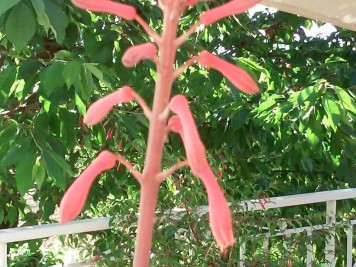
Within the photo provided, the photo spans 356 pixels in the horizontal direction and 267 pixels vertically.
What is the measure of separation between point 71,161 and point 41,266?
34cm

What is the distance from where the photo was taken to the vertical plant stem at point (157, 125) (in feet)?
1.06

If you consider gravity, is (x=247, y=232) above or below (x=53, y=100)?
below

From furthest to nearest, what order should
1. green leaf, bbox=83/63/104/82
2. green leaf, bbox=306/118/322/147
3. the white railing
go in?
green leaf, bbox=306/118/322/147, the white railing, green leaf, bbox=83/63/104/82

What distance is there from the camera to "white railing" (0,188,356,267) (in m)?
1.57

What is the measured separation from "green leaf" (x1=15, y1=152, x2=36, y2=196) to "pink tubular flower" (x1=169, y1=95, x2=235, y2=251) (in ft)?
3.13

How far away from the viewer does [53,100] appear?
148 cm

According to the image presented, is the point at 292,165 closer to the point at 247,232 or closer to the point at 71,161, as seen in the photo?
the point at 247,232

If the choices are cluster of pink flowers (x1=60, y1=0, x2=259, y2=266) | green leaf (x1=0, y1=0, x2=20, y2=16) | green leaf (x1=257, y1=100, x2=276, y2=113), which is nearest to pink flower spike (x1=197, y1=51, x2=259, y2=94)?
cluster of pink flowers (x1=60, y1=0, x2=259, y2=266)

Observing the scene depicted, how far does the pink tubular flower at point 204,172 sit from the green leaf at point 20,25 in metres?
0.81

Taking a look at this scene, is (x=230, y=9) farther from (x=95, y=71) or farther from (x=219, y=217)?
(x=95, y=71)

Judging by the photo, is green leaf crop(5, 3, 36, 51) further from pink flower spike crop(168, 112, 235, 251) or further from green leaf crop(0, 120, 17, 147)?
pink flower spike crop(168, 112, 235, 251)

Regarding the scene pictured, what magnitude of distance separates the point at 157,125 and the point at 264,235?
1.67 m

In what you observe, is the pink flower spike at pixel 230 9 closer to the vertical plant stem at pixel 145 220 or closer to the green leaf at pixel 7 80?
the vertical plant stem at pixel 145 220

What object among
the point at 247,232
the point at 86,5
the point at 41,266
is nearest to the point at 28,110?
the point at 41,266
